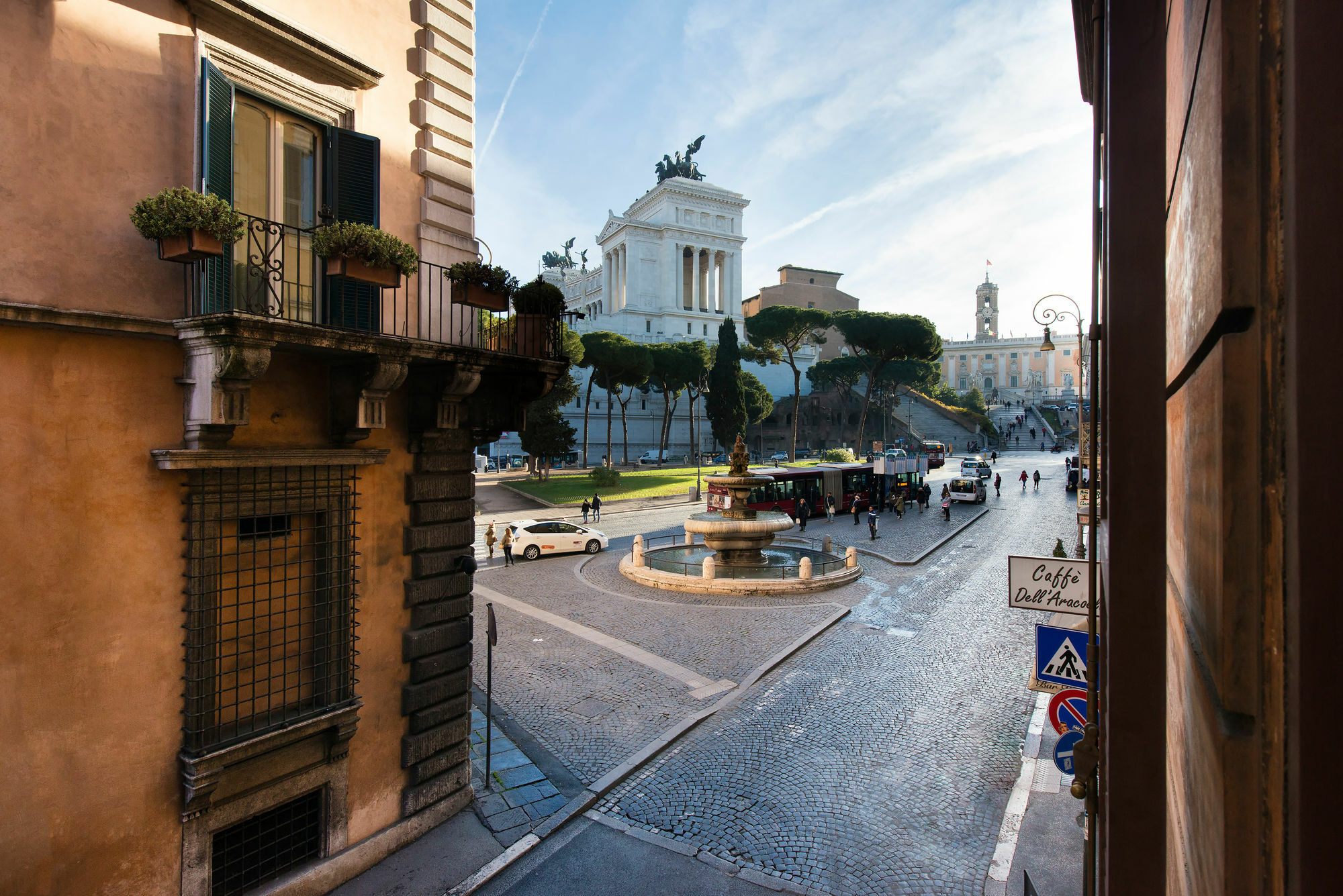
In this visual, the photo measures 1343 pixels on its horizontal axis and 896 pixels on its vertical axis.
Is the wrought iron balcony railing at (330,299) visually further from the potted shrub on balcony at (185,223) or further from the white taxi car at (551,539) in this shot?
the white taxi car at (551,539)

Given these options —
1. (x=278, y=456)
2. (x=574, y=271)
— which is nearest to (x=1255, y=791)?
(x=278, y=456)

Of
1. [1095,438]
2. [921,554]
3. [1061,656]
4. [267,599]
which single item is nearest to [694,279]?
[921,554]

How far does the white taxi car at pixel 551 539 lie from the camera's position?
25047mm

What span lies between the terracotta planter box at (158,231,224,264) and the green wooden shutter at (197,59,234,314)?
1.59ft

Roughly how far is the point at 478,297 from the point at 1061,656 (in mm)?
7049

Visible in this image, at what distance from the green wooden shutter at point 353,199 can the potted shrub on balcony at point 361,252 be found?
503 mm

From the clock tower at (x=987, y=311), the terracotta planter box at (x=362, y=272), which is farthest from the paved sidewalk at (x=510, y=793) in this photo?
the clock tower at (x=987, y=311)

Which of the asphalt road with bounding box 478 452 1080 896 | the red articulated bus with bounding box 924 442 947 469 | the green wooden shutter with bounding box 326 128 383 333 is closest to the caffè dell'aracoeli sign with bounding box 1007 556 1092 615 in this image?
the asphalt road with bounding box 478 452 1080 896

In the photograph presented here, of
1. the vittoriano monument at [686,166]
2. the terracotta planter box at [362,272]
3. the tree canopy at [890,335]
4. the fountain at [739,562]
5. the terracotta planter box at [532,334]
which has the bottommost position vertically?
the fountain at [739,562]

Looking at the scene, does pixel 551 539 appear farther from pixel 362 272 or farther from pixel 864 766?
pixel 362 272

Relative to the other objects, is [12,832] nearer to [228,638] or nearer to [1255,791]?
[228,638]

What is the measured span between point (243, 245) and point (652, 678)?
979 cm

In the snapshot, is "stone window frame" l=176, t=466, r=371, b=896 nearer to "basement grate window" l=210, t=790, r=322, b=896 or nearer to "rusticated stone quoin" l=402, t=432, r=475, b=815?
"basement grate window" l=210, t=790, r=322, b=896

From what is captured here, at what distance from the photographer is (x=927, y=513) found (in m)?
37.4
